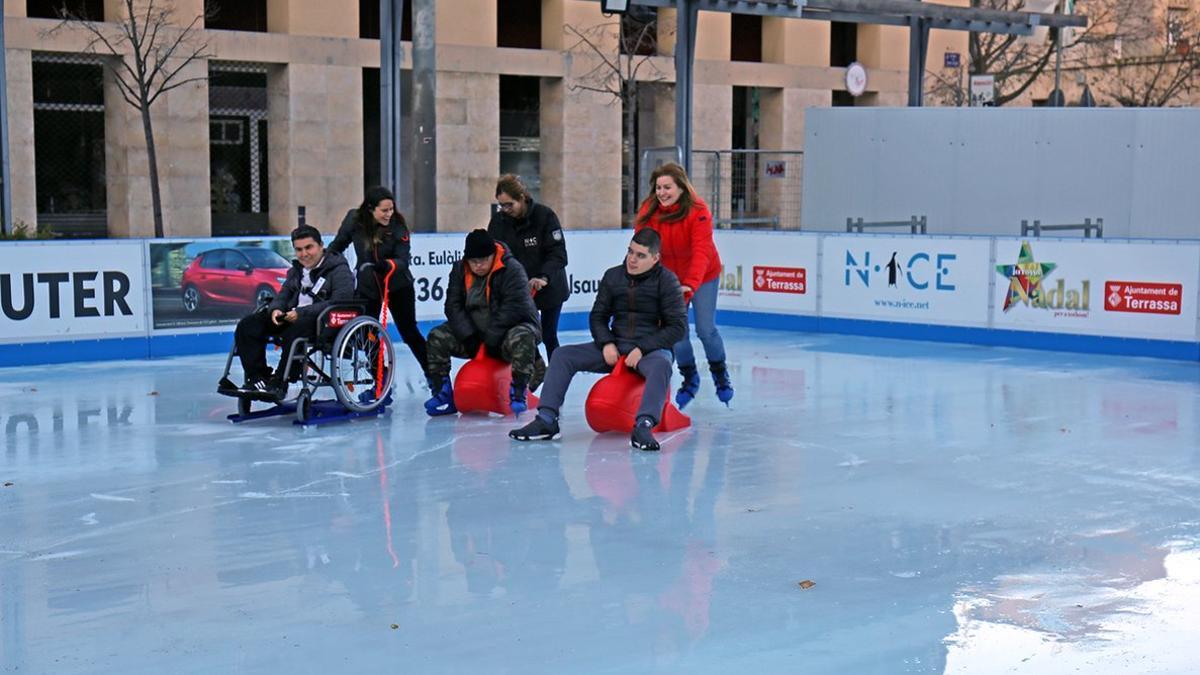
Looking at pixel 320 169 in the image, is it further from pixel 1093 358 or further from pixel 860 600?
pixel 860 600

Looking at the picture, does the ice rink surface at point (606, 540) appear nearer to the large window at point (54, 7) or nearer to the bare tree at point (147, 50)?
the bare tree at point (147, 50)

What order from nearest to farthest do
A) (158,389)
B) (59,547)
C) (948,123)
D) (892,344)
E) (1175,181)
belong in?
(59,547) < (158,389) < (892,344) < (1175,181) < (948,123)

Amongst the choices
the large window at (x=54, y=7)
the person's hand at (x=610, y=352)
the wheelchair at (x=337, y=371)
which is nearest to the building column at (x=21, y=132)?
the large window at (x=54, y=7)

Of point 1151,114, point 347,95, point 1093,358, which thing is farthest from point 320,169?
point 1093,358

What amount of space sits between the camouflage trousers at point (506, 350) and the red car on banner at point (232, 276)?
392cm

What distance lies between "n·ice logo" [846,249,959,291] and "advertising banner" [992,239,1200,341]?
535mm

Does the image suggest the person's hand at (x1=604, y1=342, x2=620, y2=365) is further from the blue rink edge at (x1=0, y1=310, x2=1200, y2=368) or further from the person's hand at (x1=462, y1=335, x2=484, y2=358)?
the blue rink edge at (x1=0, y1=310, x2=1200, y2=368)

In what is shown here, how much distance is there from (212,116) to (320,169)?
2.03 metres

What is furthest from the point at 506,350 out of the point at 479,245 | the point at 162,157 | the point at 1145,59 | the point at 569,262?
the point at 1145,59

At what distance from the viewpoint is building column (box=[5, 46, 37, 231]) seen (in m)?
24.2

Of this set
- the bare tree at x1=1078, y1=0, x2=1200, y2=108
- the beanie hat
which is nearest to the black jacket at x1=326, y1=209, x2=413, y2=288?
the beanie hat

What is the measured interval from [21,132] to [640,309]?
17512 mm

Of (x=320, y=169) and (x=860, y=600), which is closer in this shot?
(x=860, y=600)

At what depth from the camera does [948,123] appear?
62.5ft
